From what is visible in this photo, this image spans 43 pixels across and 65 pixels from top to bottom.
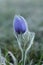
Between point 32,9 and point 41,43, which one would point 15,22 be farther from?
point 32,9

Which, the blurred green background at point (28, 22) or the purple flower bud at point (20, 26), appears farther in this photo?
the blurred green background at point (28, 22)

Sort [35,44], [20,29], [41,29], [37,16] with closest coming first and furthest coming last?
[20,29] < [35,44] < [41,29] < [37,16]

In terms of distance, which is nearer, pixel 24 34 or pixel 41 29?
pixel 24 34

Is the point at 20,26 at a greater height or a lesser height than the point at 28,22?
lesser

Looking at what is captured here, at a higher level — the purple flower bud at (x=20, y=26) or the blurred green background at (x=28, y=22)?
the blurred green background at (x=28, y=22)

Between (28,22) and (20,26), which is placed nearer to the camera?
(20,26)

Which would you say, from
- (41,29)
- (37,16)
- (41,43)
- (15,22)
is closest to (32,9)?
(37,16)

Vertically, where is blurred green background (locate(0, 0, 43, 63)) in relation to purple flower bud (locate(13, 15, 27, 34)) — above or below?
above

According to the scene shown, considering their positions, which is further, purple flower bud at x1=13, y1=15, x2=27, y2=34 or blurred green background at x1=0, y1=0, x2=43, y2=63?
blurred green background at x1=0, y1=0, x2=43, y2=63
